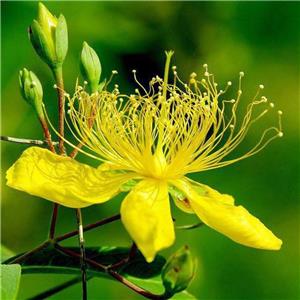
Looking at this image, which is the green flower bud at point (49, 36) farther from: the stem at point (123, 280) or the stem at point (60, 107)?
the stem at point (123, 280)

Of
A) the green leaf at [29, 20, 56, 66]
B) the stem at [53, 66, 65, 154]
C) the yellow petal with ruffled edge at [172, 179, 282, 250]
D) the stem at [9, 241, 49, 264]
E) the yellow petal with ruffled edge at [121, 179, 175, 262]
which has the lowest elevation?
the stem at [9, 241, 49, 264]

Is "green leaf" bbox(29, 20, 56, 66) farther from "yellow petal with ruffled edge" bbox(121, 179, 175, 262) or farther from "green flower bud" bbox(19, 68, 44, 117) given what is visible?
"yellow petal with ruffled edge" bbox(121, 179, 175, 262)

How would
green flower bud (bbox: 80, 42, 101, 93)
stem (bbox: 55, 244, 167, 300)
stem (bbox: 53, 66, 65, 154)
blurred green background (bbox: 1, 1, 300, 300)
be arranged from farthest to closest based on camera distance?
blurred green background (bbox: 1, 1, 300, 300), green flower bud (bbox: 80, 42, 101, 93), stem (bbox: 53, 66, 65, 154), stem (bbox: 55, 244, 167, 300)

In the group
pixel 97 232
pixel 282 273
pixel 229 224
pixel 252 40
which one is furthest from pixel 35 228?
pixel 229 224

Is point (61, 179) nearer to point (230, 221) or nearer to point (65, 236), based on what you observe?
point (65, 236)

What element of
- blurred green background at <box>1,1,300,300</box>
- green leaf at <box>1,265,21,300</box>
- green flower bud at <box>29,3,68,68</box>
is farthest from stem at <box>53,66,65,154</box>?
blurred green background at <box>1,1,300,300</box>

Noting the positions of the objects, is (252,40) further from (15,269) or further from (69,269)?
(15,269)
